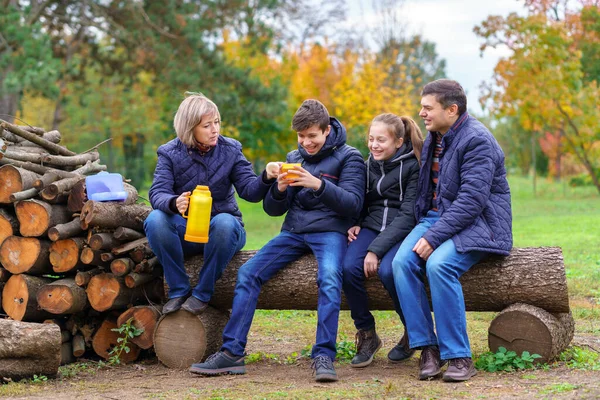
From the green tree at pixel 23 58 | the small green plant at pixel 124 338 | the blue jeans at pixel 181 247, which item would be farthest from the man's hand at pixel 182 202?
the green tree at pixel 23 58

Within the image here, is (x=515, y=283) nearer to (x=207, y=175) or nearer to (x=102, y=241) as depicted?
(x=207, y=175)

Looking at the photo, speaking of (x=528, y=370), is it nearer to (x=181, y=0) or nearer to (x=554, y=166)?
(x=181, y=0)

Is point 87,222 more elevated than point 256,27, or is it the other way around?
point 256,27

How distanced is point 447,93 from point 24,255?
10.8ft

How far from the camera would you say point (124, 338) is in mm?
5777

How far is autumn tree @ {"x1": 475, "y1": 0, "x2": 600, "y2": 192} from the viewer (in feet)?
77.3

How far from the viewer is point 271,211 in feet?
18.1

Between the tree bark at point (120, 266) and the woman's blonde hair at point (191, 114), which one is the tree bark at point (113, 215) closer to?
the tree bark at point (120, 266)

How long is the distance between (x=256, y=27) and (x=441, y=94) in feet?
46.9

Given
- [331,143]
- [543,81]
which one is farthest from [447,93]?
[543,81]

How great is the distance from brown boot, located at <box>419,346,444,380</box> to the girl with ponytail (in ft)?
1.52

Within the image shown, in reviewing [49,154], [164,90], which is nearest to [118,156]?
[164,90]

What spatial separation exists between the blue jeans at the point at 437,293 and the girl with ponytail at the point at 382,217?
20cm

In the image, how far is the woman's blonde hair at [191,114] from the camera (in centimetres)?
545
